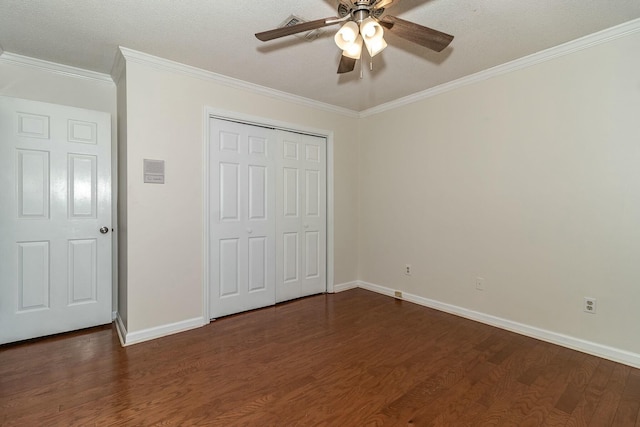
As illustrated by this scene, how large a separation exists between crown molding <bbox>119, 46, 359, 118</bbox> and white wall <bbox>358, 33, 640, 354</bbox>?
975 mm

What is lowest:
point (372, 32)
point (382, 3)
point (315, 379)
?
point (315, 379)

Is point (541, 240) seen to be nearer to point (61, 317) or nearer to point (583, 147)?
point (583, 147)

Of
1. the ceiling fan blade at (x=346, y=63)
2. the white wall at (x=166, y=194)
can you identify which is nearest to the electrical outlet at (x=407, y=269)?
the white wall at (x=166, y=194)

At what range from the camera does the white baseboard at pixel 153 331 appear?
2582 millimetres

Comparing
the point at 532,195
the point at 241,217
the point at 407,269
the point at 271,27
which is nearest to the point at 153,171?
the point at 241,217

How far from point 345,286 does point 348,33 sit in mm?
3266

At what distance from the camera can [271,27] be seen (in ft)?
7.40

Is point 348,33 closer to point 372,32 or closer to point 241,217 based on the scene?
point 372,32

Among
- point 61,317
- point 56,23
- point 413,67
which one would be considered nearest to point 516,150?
point 413,67

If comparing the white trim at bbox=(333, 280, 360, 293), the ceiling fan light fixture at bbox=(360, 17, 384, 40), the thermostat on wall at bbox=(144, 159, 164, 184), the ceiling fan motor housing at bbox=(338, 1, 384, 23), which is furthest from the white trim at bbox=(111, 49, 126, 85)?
the white trim at bbox=(333, 280, 360, 293)

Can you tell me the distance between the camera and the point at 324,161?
13.4 ft

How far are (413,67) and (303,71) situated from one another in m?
1.05

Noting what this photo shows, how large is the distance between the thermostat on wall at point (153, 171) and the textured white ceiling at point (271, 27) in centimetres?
93

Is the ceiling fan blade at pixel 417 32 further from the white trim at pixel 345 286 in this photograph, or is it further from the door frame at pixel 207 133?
the white trim at pixel 345 286
